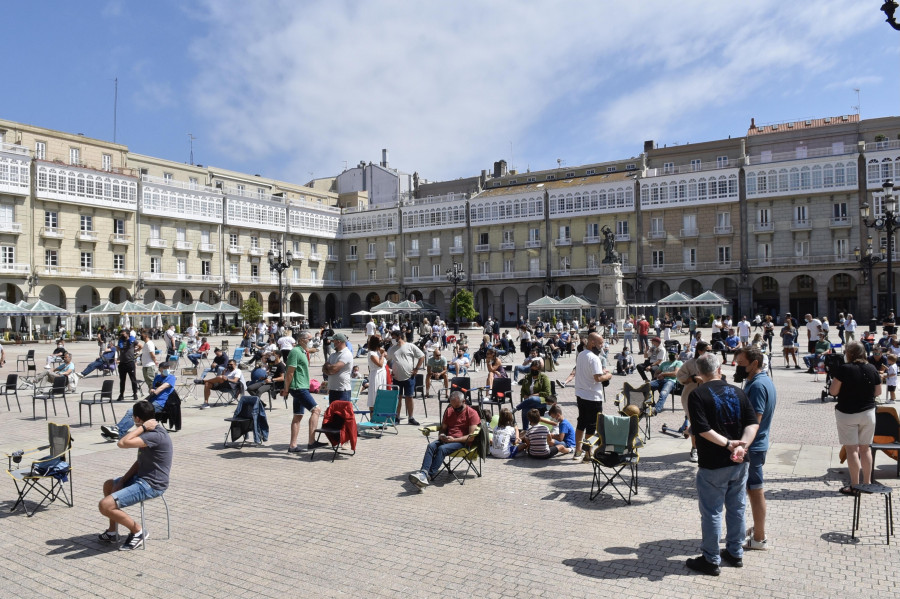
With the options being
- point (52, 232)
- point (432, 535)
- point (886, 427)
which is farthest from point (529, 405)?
point (52, 232)

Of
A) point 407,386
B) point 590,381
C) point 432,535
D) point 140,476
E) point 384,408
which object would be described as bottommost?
point 432,535

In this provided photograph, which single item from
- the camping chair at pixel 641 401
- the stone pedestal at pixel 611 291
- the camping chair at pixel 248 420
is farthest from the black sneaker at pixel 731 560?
the stone pedestal at pixel 611 291

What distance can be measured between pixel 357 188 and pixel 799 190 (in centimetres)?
4736

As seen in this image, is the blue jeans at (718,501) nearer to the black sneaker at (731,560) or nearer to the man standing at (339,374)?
the black sneaker at (731,560)

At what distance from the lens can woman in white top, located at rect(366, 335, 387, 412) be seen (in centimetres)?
1080

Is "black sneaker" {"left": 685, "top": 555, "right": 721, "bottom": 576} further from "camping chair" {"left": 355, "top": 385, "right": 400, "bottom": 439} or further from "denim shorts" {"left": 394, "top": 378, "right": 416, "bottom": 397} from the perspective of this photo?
"denim shorts" {"left": 394, "top": 378, "right": 416, "bottom": 397}

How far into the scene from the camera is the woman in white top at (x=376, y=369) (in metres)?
10.8

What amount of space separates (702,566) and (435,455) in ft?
11.5

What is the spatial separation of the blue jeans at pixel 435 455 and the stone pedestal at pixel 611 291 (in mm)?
33083

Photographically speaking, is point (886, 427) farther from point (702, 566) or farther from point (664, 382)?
point (664, 382)

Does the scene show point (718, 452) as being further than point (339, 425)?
No

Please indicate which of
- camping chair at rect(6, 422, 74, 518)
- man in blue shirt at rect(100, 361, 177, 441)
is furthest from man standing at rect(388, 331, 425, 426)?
camping chair at rect(6, 422, 74, 518)

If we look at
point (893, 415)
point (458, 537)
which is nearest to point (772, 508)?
point (893, 415)

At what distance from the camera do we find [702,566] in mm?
5238
